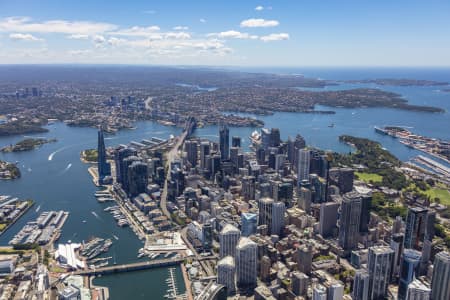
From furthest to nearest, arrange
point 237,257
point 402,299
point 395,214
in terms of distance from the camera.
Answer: point 395,214 < point 237,257 < point 402,299

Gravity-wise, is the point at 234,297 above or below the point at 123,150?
below

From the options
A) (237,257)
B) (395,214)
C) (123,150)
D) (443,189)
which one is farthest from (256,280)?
(443,189)

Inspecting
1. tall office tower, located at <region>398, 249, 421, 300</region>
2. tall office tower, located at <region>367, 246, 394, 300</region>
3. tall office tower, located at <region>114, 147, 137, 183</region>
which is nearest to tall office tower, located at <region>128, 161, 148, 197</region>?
tall office tower, located at <region>114, 147, 137, 183</region>

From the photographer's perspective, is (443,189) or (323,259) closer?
(323,259)

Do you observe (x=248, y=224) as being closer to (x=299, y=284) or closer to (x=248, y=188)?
(x=299, y=284)

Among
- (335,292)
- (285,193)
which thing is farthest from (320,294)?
(285,193)

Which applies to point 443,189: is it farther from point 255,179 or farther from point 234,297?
point 234,297

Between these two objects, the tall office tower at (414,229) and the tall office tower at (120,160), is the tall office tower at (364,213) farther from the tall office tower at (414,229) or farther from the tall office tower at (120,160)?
the tall office tower at (120,160)

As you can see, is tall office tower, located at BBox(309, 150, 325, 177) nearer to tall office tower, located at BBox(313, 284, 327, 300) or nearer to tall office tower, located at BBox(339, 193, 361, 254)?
tall office tower, located at BBox(339, 193, 361, 254)
